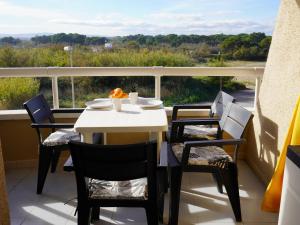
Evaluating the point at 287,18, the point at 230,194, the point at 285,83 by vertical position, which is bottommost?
the point at 230,194

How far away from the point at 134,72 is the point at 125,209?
1.48 m

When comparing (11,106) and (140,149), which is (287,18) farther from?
(11,106)

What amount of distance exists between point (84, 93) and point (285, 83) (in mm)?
2295

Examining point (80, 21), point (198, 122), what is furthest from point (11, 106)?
point (80, 21)

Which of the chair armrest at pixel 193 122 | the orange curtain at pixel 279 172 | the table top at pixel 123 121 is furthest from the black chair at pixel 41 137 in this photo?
the orange curtain at pixel 279 172

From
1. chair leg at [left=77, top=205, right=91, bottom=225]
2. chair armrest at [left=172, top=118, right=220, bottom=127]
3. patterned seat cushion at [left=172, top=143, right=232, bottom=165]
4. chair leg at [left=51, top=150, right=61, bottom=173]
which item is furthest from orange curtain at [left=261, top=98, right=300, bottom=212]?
chair leg at [left=51, top=150, right=61, bottom=173]

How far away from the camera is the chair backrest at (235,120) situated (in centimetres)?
248

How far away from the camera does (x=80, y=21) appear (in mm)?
7387

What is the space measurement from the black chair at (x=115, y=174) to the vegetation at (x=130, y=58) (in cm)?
195

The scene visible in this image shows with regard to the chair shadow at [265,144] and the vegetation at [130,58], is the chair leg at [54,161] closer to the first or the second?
the vegetation at [130,58]

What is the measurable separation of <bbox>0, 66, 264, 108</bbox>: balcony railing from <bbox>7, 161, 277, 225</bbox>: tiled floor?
988mm

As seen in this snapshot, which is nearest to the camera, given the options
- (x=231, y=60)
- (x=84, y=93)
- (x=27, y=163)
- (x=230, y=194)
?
(x=230, y=194)

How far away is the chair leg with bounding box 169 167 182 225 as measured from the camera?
7.88 feet

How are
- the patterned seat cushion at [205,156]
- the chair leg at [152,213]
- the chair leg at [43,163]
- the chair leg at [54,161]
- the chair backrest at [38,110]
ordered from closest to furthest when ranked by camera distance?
the chair leg at [152,213] < the patterned seat cushion at [205,156] < the chair backrest at [38,110] < the chair leg at [43,163] < the chair leg at [54,161]
